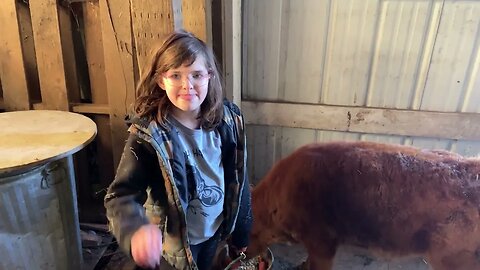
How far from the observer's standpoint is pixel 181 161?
4.19 feet

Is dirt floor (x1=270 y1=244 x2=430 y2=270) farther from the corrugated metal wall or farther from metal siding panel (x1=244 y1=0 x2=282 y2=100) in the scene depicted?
metal siding panel (x1=244 y1=0 x2=282 y2=100)

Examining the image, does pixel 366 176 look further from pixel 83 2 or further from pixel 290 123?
pixel 83 2

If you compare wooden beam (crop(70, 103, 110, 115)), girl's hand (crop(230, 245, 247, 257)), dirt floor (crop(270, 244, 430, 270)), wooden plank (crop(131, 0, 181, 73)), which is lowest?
dirt floor (crop(270, 244, 430, 270))

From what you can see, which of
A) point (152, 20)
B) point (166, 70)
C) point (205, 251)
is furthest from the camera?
point (152, 20)

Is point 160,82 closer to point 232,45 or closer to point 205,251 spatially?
point 205,251

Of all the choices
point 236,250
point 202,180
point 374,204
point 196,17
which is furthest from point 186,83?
point 374,204

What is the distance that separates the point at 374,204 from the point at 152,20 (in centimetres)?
134

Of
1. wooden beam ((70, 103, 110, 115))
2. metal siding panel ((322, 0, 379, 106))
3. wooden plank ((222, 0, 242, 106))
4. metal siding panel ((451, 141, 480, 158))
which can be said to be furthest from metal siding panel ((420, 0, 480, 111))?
wooden beam ((70, 103, 110, 115))

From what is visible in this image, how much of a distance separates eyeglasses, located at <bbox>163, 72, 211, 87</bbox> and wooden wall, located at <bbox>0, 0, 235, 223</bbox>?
1.95ft

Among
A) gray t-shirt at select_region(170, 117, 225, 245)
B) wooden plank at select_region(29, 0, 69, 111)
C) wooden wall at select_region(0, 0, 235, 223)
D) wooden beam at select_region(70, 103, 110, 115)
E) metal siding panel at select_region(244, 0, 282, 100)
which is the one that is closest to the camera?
gray t-shirt at select_region(170, 117, 225, 245)

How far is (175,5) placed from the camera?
1733mm

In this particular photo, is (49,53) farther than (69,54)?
No

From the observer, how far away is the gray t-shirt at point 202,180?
133 centimetres

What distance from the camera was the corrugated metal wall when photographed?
91.4 inches
